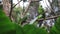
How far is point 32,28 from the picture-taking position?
0.50m

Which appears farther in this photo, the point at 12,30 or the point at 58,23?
the point at 58,23

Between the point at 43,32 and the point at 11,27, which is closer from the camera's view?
the point at 11,27

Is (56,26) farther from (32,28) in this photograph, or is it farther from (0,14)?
(0,14)

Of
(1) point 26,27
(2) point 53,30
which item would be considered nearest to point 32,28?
(1) point 26,27

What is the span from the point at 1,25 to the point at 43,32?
195 millimetres

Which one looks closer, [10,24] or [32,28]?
[10,24]

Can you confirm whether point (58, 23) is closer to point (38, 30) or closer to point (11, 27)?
point (38, 30)

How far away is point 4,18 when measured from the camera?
339 millimetres

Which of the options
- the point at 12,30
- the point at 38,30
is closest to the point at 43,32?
the point at 38,30

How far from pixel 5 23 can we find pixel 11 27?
0.05ft

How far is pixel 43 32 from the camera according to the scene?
0.51 meters

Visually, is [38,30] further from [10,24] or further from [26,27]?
[10,24]

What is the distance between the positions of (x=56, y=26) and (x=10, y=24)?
28 cm

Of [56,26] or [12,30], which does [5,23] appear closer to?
[12,30]
